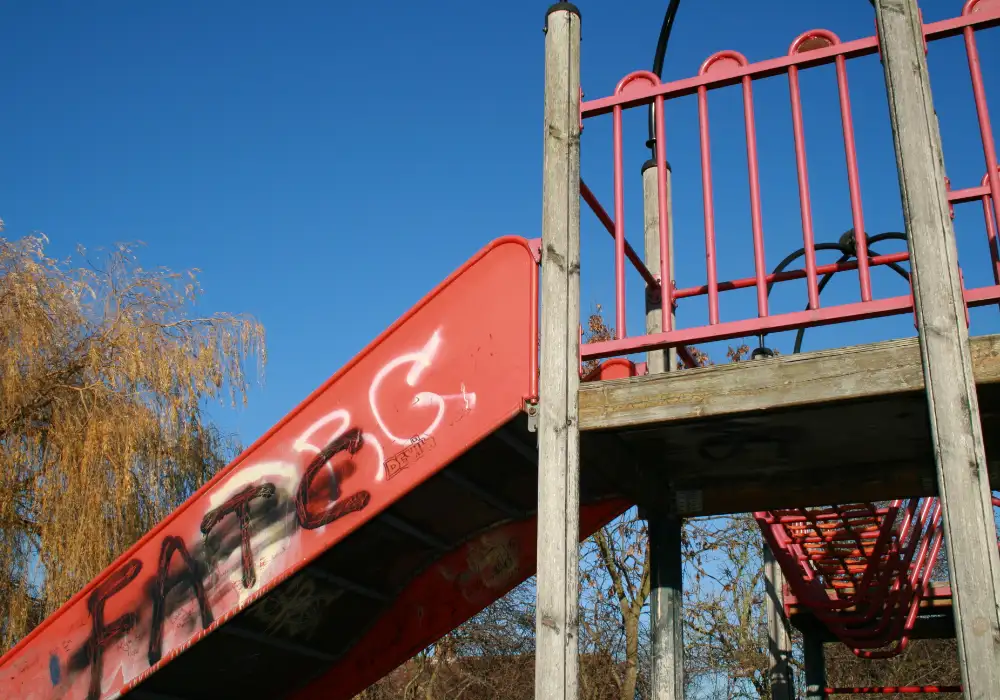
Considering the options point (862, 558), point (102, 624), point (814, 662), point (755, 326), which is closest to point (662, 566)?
point (755, 326)

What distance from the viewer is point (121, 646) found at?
6.02m

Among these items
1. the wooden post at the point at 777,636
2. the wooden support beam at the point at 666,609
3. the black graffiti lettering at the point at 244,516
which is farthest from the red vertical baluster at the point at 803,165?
the wooden post at the point at 777,636

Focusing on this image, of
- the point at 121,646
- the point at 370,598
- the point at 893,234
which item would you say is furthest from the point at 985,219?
the point at 121,646

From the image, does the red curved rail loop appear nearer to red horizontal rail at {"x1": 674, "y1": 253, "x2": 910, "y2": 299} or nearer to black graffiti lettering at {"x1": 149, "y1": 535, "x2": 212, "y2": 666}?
red horizontal rail at {"x1": 674, "y1": 253, "x2": 910, "y2": 299}

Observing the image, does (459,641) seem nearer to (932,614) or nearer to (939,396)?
(932,614)

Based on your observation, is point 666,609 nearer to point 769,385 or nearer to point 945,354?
point 769,385

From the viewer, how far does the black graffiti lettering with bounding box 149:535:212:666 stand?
5.76 metres

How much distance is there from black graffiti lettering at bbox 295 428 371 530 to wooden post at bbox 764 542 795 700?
17.8 ft

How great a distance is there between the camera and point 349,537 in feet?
17.5

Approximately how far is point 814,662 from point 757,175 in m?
6.50

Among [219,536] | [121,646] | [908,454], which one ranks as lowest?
[121,646]

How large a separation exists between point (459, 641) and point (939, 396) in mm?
16037

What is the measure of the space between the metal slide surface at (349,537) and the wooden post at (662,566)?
0.35 metres

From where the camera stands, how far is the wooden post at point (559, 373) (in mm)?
4176
